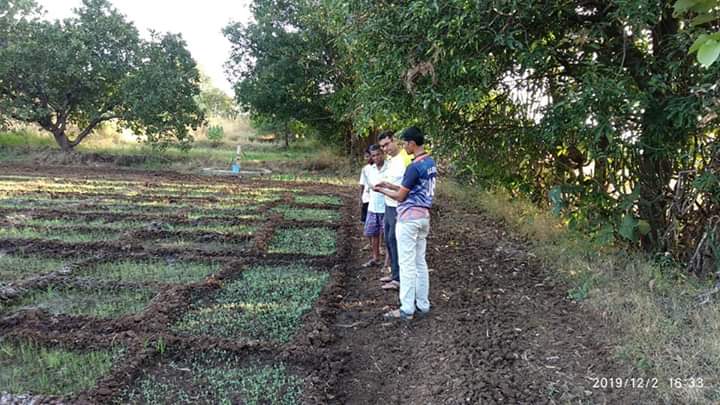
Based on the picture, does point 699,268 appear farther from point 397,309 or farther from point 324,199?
point 324,199

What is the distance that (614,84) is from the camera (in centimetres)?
379

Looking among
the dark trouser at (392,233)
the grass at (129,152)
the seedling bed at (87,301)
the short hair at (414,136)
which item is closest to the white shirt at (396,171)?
the dark trouser at (392,233)

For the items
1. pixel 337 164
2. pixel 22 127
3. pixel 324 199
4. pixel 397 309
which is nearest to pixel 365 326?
pixel 397 309

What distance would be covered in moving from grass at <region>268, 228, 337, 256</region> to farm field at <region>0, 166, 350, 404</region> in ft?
0.05

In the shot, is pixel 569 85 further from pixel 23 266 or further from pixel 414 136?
pixel 23 266

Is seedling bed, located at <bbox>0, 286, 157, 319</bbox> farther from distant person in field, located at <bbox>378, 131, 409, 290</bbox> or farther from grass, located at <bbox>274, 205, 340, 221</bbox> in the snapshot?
grass, located at <bbox>274, 205, 340, 221</bbox>

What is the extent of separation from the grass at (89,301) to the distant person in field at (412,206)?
7.86 ft

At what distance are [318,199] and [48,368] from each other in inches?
320

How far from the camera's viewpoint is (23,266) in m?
5.38

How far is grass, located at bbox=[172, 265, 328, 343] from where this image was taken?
378 cm

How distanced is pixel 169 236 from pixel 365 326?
4170 millimetres

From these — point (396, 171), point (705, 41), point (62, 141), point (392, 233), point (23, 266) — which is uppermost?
point (62, 141)

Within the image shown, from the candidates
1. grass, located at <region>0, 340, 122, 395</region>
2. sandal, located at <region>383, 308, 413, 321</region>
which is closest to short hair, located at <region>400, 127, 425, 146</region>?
sandal, located at <region>383, 308, 413, 321</region>

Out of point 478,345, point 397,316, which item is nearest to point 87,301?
point 397,316
